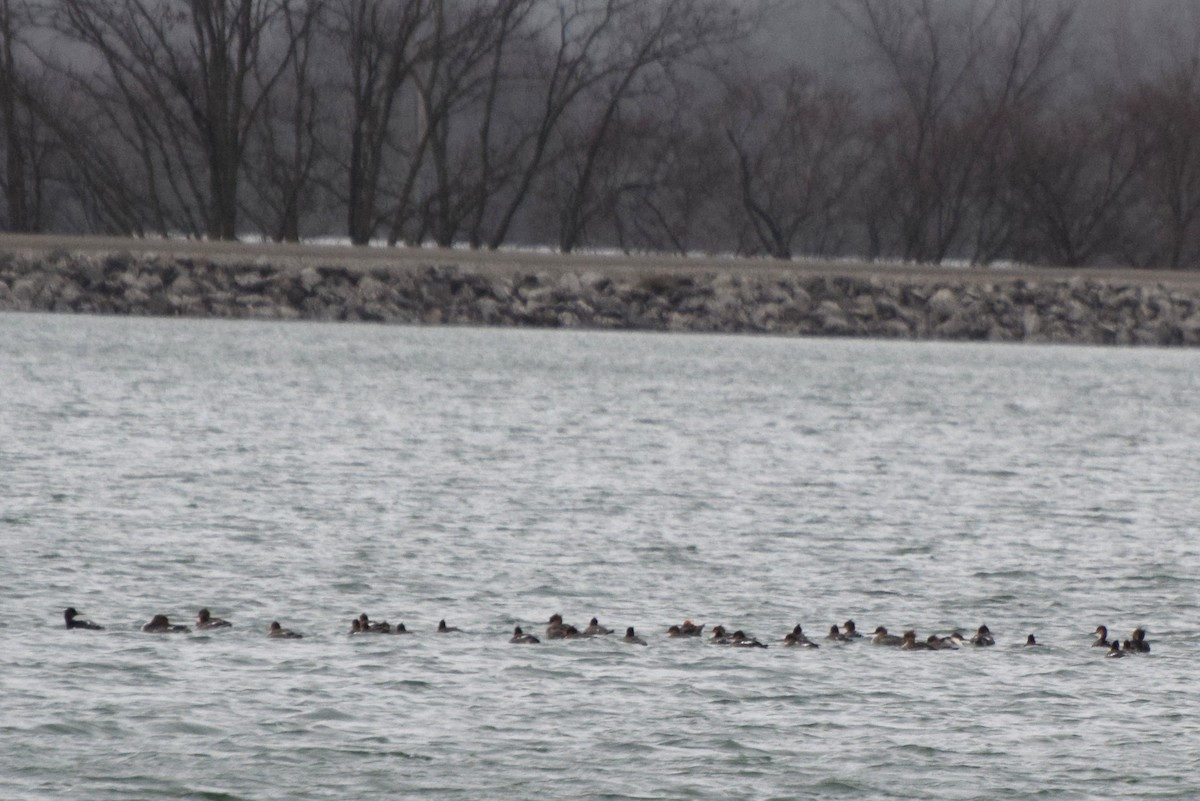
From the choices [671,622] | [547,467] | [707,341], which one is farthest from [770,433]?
[707,341]

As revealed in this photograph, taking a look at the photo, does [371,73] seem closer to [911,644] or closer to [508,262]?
[508,262]

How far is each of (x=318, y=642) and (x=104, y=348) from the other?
29.5 meters

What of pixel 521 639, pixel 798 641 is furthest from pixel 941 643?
pixel 521 639

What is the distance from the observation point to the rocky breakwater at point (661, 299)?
2005 inches

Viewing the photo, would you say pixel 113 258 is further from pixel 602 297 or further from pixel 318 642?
pixel 318 642

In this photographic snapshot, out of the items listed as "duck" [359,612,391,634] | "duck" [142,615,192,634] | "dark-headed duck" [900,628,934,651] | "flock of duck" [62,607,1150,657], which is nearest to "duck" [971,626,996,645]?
"flock of duck" [62,607,1150,657]

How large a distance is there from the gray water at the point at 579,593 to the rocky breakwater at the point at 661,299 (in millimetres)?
19263

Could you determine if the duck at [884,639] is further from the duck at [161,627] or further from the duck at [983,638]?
the duck at [161,627]

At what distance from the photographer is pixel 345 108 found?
212 feet

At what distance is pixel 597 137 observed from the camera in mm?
57875

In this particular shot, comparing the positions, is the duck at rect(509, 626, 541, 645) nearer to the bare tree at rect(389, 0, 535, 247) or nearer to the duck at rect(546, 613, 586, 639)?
the duck at rect(546, 613, 586, 639)

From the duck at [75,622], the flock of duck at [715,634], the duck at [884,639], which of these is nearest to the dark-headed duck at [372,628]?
the flock of duck at [715,634]

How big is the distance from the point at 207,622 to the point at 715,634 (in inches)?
127

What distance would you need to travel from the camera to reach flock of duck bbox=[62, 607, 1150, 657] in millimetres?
12680
